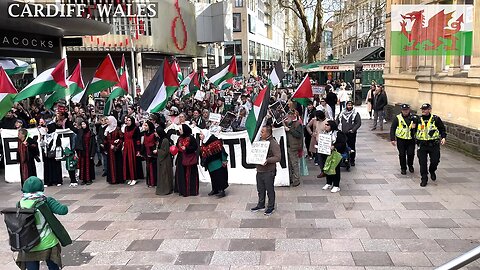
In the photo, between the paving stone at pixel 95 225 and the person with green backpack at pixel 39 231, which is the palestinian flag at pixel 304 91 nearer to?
the paving stone at pixel 95 225

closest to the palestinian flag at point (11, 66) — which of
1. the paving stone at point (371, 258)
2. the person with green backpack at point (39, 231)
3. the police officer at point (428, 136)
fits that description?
the person with green backpack at point (39, 231)

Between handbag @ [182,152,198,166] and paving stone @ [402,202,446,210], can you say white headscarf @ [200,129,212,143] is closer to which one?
handbag @ [182,152,198,166]

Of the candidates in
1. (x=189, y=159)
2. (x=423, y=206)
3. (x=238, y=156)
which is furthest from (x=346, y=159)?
(x=189, y=159)

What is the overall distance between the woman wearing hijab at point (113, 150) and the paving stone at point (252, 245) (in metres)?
4.91

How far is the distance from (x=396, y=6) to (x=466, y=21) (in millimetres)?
5751

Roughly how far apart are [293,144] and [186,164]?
2.43 metres

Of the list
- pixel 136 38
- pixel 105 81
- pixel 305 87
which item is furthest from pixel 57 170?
pixel 136 38

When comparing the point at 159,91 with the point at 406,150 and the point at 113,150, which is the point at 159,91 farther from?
the point at 406,150

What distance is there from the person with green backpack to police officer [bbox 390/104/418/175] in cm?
779

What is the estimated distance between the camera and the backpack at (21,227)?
4.71 m

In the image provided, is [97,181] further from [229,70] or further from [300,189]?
[229,70]

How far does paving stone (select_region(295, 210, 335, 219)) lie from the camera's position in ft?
25.5

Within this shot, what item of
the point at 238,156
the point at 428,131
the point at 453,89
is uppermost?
the point at 453,89

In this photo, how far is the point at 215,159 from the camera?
9078 mm
